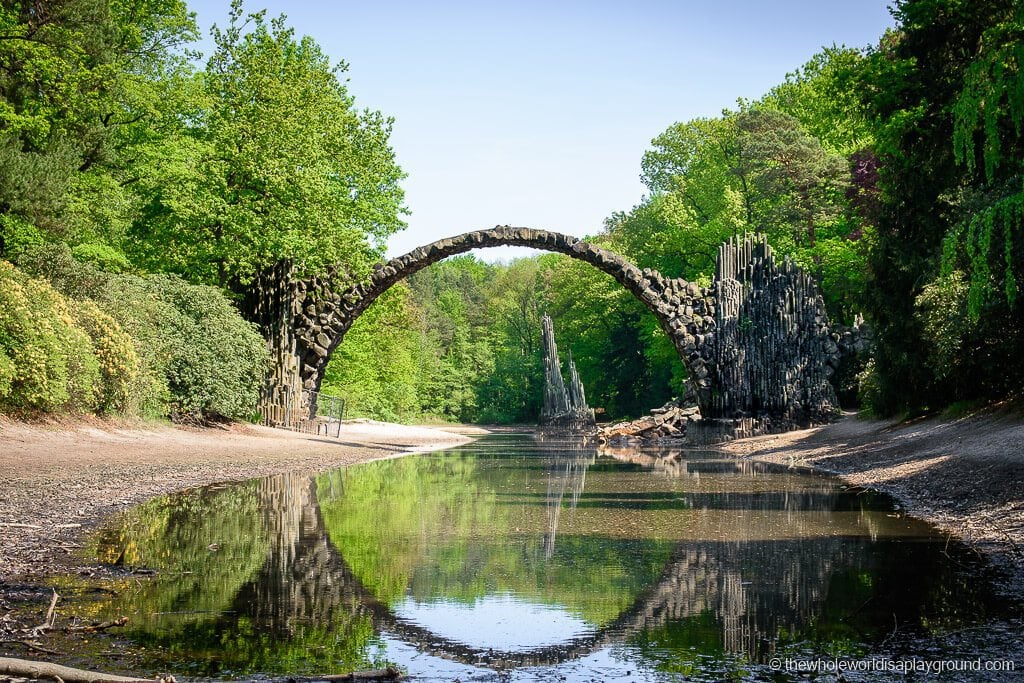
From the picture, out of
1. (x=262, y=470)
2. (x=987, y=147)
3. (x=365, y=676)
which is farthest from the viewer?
(x=262, y=470)

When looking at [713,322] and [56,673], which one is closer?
[56,673]

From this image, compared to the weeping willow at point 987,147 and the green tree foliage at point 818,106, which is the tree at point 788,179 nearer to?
the green tree foliage at point 818,106

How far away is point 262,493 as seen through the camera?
13477mm

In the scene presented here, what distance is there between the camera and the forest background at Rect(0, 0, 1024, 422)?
16.9m

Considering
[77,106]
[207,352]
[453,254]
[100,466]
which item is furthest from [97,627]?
[453,254]

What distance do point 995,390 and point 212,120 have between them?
21970 millimetres

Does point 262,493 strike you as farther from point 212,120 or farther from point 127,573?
point 212,120

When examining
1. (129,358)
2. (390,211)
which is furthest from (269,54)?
(129,358)

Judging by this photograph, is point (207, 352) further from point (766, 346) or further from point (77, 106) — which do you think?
point (766, 346)

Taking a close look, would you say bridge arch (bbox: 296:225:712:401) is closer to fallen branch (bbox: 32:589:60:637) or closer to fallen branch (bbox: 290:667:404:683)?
fallen branch (bbox: 32:589:60:637)

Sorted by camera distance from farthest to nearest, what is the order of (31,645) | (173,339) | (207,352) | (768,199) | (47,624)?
(768,199), (207,352), (173,339), (47,624), (31,645)

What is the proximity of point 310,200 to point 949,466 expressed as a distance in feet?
65.5

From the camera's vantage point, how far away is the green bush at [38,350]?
17.1m

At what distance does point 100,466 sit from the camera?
47.6ft
